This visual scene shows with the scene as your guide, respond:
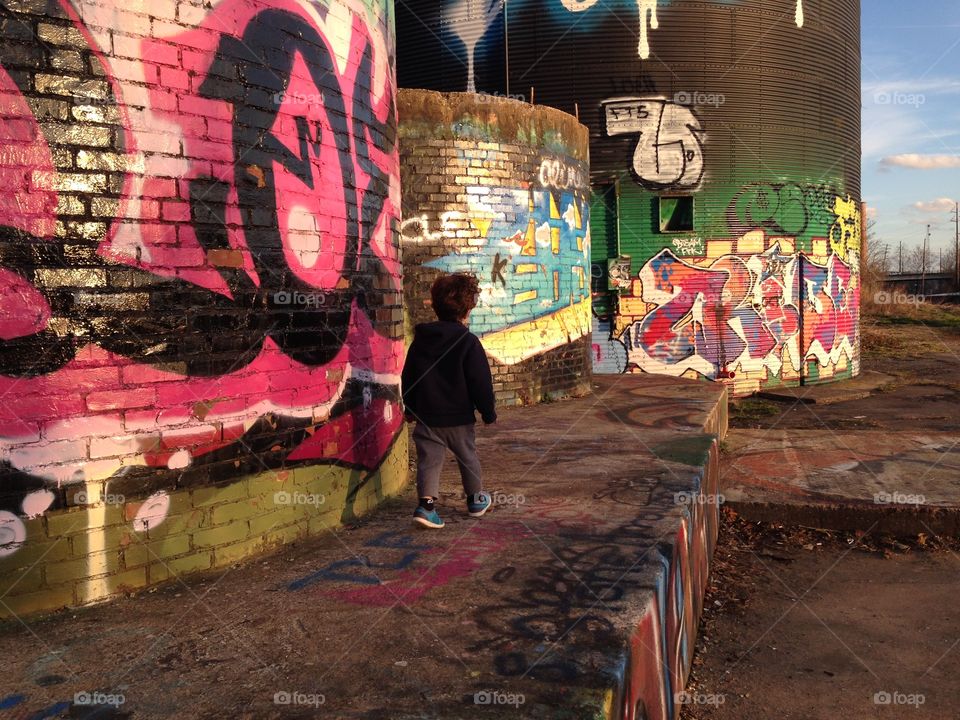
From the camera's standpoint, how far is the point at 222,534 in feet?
12.6

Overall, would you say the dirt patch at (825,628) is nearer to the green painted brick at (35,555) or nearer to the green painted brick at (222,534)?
the green painted brick at (222,534)

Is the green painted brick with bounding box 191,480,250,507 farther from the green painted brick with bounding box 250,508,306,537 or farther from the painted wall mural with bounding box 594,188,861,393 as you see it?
the painted wall mural with bounding box 594,188,861,393

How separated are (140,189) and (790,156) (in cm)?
1581

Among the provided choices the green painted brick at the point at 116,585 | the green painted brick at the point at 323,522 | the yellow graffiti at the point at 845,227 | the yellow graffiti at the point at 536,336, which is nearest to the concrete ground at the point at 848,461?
the yellow graffiti at the point at 536,336

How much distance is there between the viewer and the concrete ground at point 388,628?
2.51 m

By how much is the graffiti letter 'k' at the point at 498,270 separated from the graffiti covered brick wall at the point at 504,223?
13mm

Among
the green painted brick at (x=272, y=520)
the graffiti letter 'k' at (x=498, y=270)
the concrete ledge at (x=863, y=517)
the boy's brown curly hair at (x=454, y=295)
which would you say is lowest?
the concrete ledge at (x=863, y=517)

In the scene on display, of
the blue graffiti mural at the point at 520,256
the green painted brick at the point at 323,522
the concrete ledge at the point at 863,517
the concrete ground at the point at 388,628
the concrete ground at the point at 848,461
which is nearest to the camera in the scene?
the concrete ground at the point at 388,628

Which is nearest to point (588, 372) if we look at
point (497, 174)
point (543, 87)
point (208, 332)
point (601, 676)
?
point (497, 174)

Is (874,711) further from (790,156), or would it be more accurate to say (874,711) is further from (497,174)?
(790,156)

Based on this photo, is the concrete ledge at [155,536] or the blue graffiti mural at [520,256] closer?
the concrete ledge at [155,536]

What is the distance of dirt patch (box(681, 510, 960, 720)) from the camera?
13.6 feet

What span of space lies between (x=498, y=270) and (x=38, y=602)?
7247 millimetres

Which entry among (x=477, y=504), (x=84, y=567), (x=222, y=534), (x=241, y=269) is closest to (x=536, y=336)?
(x=477, y=504)
